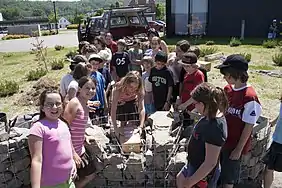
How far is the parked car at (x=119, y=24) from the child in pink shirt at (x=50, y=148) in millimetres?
10596

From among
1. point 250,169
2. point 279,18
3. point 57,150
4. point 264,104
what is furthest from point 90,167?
point 279,18

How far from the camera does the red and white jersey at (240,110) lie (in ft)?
10.8

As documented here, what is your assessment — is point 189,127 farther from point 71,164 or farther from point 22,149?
point 22,149

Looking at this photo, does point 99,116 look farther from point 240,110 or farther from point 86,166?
point 240,110

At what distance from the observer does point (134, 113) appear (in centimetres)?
491

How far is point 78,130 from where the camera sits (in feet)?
11.8

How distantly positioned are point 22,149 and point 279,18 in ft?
71.4

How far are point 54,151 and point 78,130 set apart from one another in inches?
26.7

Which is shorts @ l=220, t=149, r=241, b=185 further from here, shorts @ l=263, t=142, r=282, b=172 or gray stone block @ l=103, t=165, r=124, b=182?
gray stone block @ l=103, t=165, r=124, b=182

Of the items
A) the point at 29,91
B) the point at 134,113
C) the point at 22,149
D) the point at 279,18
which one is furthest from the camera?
the point at 279,18

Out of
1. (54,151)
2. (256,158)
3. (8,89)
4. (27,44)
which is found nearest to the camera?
(54,151)

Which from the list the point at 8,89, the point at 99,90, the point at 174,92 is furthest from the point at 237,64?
the point at 8,89

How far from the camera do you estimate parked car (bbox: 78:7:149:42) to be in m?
13.6

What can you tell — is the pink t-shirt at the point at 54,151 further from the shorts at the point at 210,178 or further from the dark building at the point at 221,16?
the dark building at the point at 221,16
